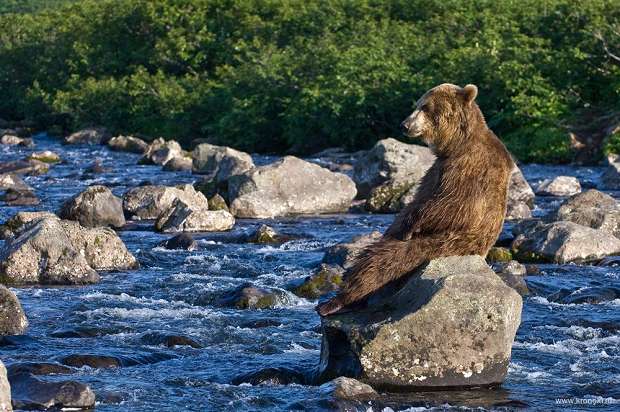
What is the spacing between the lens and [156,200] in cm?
2159

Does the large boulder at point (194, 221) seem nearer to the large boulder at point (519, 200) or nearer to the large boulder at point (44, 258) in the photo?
the large boulder at point (44, 258)

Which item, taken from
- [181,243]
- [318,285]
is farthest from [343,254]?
[181,243]

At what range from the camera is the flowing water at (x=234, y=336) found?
9.30m

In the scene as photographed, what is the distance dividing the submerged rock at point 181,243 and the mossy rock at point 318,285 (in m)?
3.90

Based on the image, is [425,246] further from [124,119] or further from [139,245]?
[124,119]

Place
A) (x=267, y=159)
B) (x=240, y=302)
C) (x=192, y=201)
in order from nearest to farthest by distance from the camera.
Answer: (x=240, y=302), (x=192, y=201), (x=267, y=159)

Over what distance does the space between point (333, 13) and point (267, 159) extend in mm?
11384

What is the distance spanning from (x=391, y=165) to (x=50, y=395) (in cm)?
1509

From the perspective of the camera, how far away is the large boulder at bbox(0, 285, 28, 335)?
1155 centimetres

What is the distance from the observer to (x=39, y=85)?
55969mm

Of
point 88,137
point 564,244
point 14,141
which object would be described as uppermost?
point 564,244

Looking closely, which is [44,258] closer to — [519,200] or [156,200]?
[156,200]

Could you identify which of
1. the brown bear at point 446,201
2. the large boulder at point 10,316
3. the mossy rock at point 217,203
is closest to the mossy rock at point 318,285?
the large boulder at point 10,316

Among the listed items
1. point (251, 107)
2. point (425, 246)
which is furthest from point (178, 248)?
point (251, 107)
